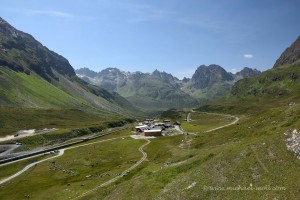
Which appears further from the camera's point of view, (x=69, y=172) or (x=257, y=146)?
(x=69, y=172)

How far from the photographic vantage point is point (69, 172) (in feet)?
361

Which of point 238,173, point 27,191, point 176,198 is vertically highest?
point 238,173

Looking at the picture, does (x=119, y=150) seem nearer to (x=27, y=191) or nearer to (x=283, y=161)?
(x=27, y=191)

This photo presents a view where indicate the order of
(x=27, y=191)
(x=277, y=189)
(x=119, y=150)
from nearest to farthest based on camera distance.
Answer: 1. (x=277, y=189)
2. (x=27, y=191)
3. (x=119, y=150)

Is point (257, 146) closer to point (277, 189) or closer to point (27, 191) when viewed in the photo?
point (277, 189)

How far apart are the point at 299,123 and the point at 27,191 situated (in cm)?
7500

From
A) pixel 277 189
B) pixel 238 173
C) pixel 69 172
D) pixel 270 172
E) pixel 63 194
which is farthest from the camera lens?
pixel 69 172

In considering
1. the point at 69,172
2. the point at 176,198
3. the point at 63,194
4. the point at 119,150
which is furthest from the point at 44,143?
the point at 176,198

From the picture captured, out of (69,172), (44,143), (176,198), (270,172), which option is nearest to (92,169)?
(69,172)

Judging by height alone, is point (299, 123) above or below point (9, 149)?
above

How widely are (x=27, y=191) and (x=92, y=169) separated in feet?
82.5

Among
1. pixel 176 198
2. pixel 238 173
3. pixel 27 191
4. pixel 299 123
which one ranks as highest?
pixel 299 123

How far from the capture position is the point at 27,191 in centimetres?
9044

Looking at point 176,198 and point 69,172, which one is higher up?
point 176,198
